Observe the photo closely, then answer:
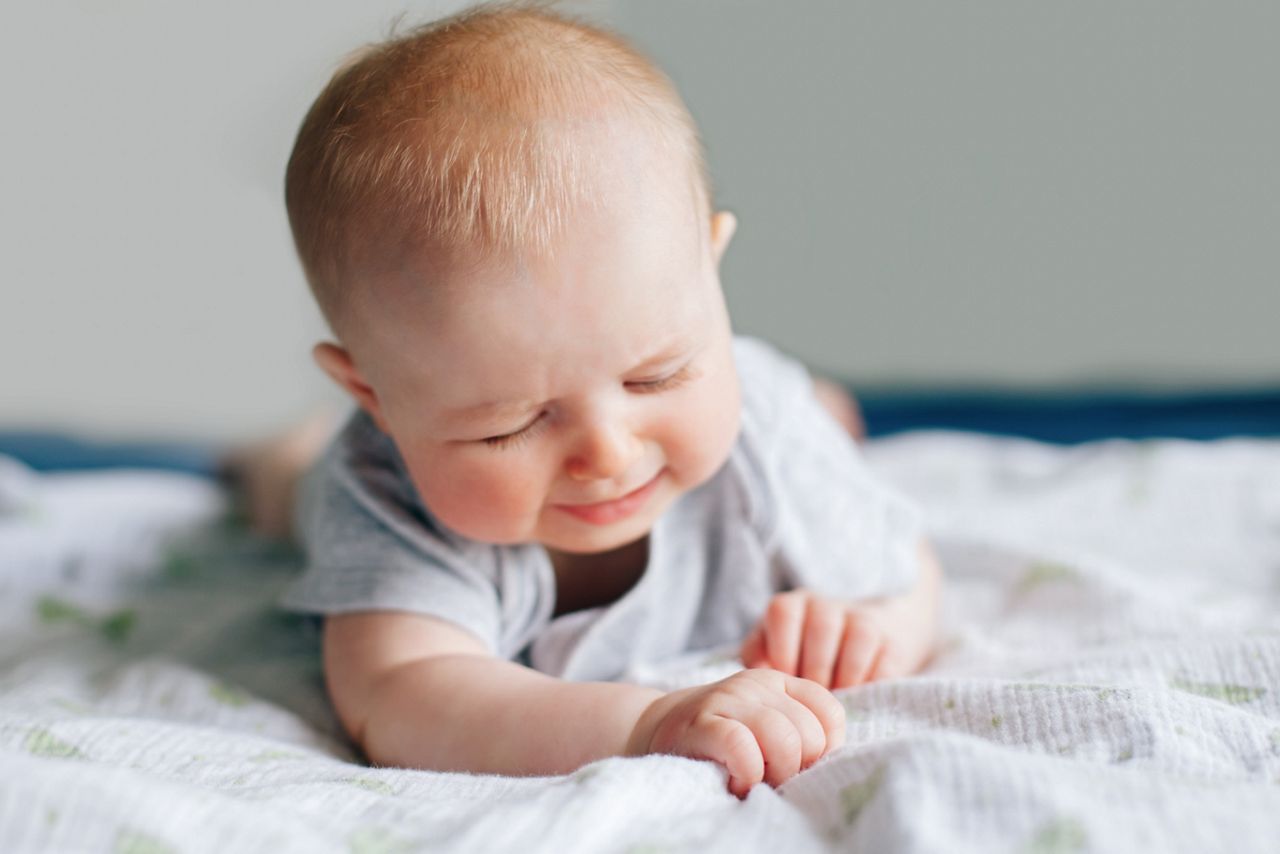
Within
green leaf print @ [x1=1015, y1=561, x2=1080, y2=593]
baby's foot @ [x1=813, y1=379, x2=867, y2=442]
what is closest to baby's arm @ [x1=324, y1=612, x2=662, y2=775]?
green leaf print @ [x1=1015, y1=561, x2=1080, y2=593]

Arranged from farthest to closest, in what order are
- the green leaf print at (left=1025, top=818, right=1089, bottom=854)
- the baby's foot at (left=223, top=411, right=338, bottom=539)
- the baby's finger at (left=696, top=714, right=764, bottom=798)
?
the baby's foot at (left=223, top=411, right=338, bottom=539), the baby's finger at (left=696, top=714, right=764, bottom=798), the green leaf print at (left=1025, top=818, right=1089, bottom=854)

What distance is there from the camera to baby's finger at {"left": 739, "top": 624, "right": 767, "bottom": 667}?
2.69 feet

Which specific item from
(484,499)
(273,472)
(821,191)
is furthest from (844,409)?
(484,499)

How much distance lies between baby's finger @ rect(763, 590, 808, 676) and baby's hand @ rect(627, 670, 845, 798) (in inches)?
5.3

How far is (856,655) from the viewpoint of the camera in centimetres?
82

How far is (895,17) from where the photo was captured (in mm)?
1959

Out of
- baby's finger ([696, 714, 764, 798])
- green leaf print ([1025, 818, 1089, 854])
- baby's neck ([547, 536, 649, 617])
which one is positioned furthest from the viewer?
baby's neck ([547, 536, 649, 617])

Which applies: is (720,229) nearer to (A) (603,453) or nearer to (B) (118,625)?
(A) (603,453)

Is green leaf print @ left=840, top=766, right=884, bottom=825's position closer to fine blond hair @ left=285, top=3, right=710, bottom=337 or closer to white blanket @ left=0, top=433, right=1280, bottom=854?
white blanket @ left=0, top=433, right=1280, bottom=854

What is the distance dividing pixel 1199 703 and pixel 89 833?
528 mm

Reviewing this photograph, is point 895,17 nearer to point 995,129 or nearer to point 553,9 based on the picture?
point 995,129

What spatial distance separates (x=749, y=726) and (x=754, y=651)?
0.20 m

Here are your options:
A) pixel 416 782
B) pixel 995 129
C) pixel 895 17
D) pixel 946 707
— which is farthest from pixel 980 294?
pixel 416 782

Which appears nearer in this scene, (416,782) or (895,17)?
(416,782)
